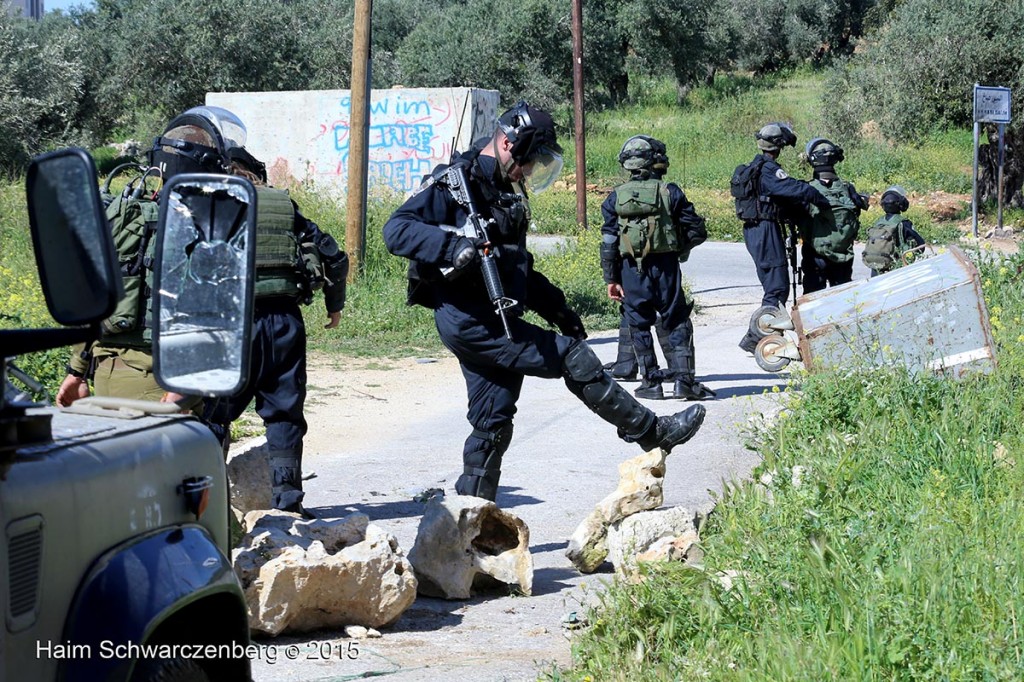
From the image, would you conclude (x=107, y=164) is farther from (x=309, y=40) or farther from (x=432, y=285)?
(x=432, y=285)

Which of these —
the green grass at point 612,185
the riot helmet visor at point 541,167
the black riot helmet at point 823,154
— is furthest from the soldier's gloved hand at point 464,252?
the black riot helmet at point 823,154

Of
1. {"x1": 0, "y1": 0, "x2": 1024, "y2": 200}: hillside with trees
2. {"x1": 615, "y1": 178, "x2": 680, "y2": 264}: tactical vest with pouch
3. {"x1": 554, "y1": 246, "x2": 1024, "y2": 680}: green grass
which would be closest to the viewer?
{"x1": 554, "y1": 246, "x2": 1024, "y2": 680}: green grass

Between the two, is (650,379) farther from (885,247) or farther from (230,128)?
(230,128)

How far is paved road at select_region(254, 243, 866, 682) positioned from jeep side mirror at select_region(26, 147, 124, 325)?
248 centimetres

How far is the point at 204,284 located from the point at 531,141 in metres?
3.13

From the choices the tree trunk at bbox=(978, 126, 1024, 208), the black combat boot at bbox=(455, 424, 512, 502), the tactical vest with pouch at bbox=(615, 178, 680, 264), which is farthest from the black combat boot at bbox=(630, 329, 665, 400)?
the tree trunk at bbox=(978, 126, 1024, 208)

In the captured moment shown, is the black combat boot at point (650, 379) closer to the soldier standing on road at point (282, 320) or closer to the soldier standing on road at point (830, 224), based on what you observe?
the soldier standing on road at point (830, 224)

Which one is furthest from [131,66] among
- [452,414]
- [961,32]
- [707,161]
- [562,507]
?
[562,507]

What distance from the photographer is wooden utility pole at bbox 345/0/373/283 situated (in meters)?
12.5

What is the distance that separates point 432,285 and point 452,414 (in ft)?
12.0

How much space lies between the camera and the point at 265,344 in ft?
18.0

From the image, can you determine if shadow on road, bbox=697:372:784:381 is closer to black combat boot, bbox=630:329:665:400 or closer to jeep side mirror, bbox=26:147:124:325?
black combat boot, bbox=630:329:665:400

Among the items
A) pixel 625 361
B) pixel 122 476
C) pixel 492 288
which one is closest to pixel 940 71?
pixel 625 361

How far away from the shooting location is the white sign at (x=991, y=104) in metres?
16.5
